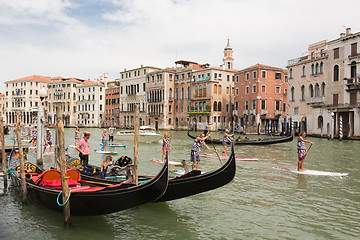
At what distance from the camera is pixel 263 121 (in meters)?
41.8

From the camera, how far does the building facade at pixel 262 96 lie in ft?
134

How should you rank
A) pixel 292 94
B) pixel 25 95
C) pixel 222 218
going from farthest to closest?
pixel 25 95 < pixel 292 94 < pixel 222 218

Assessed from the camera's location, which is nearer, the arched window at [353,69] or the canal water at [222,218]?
the canal water at [222,218]

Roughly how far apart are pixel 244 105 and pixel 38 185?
38299mm

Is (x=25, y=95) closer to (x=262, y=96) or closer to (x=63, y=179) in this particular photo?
(x=262, y=96)

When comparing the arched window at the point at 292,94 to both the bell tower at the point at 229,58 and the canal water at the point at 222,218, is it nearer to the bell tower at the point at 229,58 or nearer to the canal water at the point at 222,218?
the bell tower at the point at 229,58

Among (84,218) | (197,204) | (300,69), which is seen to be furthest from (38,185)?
(300,69)

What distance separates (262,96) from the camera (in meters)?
40.8

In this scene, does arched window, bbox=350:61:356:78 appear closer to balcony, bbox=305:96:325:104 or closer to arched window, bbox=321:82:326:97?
arched window, bbox=321:82:326:97

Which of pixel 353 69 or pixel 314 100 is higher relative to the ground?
pixel 353 69

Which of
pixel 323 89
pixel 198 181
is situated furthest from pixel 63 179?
pixel 323 89

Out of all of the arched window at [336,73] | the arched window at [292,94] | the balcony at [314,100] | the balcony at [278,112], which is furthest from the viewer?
the balcony at [278,112]

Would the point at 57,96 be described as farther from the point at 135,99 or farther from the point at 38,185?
the point at 38,185

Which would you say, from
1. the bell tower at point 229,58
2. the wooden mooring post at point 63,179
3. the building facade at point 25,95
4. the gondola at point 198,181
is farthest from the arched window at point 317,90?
the building facade at point 25,95
